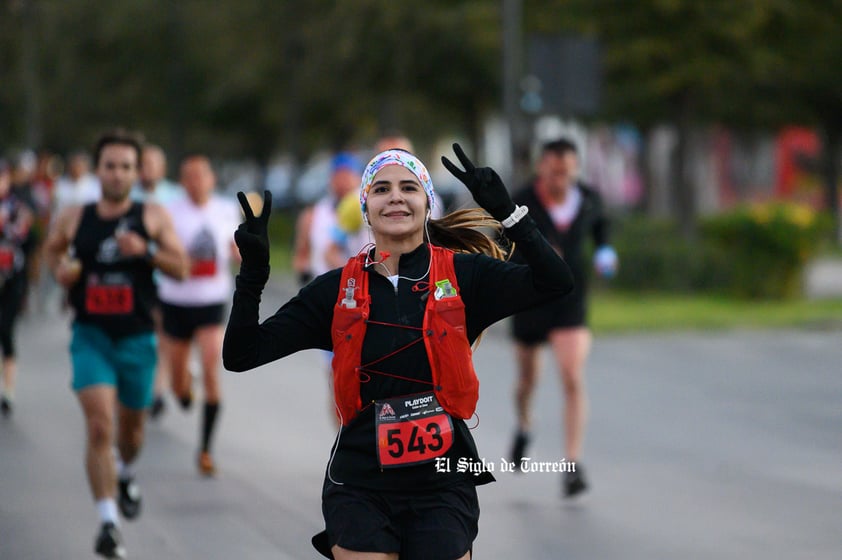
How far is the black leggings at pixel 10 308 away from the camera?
12.3 m

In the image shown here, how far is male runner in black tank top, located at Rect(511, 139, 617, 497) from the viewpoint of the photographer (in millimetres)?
8938

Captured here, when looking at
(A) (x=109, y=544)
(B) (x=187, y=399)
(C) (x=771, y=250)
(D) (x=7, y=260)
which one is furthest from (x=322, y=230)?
(C) (x=771, y=250)

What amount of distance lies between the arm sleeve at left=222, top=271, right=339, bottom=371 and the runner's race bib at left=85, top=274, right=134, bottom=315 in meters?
3.22

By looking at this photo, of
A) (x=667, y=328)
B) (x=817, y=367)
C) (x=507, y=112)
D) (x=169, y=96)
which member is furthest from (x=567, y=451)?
(x=169, y=96)

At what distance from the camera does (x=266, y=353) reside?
4379 millimetres

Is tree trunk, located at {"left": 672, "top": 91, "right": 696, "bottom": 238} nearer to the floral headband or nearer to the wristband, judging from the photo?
the floral headband

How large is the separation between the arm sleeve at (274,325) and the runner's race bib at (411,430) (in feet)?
1.01

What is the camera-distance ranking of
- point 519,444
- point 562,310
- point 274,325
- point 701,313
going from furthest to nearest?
1. point 701,313
2. point 519,444
3. point 562,310
4. point 274,325

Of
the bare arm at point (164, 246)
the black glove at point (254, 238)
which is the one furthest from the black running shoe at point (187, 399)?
the black glove at point (254, 238)

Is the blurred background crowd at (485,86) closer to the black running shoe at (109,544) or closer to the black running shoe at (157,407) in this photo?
the black running shoe at (157,407)

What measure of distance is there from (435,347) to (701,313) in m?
15.2

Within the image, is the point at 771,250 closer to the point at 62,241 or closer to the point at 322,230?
the point at 322,230

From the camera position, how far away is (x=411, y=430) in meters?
4.28

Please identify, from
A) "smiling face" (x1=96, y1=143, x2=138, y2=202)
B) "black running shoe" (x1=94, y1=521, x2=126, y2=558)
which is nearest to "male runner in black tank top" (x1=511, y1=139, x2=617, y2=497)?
"smiling face" (x1=96, y1=143, x2=138, y2=202)
